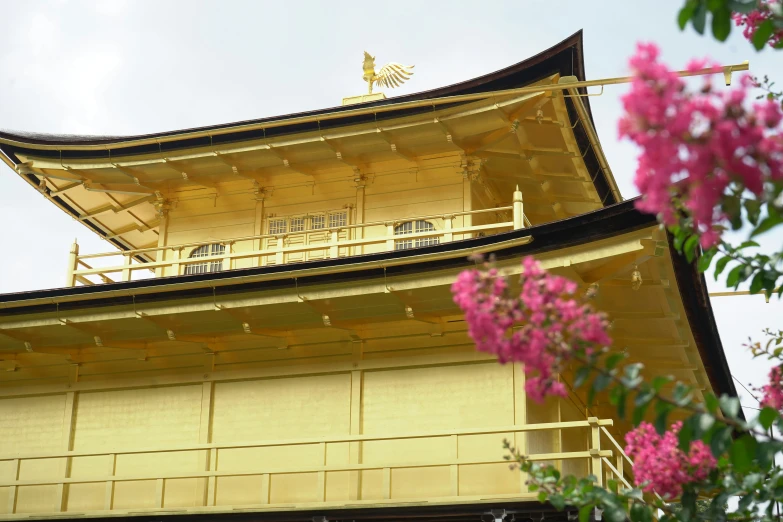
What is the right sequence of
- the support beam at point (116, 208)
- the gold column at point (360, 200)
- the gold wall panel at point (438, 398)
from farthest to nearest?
the support beam at point (116, 208)
the gold column at point (360, 200)
the gold wall panel at point (438, 398)

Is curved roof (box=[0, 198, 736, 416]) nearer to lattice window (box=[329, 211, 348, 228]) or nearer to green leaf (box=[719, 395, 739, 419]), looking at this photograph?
lattice window (box=[329, 211, 348, 228])

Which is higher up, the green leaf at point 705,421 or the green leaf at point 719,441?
the green leaf at point 705,421

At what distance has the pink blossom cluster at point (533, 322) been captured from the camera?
4.93 meters

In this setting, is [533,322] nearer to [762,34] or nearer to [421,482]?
[762,34]

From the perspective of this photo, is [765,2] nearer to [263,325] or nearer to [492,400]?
[492,400]

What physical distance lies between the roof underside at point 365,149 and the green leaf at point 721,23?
11.8 metres

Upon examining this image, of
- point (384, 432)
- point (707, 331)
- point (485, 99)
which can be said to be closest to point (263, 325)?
point (384, 432)

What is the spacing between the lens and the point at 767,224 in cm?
477

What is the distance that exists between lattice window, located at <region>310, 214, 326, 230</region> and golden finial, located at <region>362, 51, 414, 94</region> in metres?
3.89

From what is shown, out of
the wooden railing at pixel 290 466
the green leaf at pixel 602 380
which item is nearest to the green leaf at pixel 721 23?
the green leaf at pixel 602 380

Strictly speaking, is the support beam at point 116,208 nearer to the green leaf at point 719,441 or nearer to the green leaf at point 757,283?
the green leaf at point 757,283

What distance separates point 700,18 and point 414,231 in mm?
13356

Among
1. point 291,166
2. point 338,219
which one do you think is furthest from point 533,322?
point 291,166

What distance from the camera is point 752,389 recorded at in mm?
7727
